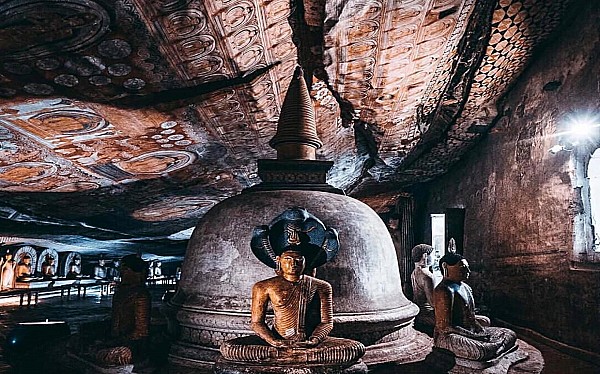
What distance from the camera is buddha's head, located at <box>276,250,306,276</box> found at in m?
4.34

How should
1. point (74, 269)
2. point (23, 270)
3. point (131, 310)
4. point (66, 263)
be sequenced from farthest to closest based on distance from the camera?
point (74, 269) < point (66, 263) < point (23, 270) < point (131, 310)

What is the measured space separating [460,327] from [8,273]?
1295 centimetres

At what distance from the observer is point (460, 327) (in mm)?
5395

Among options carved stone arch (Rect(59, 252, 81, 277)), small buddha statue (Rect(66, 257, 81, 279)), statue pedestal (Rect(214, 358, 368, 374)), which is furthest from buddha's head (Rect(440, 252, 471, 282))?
small buddha statue (Rect(66, 257, 81, 279))

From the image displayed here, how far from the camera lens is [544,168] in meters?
8.16

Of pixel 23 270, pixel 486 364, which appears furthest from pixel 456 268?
pixel 23 270

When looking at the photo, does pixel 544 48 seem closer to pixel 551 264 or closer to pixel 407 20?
pixel 407 20

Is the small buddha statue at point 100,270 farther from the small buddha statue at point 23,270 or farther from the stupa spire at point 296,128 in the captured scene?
the stupa spire at point 296,128

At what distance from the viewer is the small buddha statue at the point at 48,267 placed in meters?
13.9

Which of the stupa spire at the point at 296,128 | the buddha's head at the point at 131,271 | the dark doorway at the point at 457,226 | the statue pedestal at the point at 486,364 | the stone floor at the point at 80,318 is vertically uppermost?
the stupa spire at the point at 296,128

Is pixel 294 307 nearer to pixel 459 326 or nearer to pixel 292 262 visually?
pixel 292 262

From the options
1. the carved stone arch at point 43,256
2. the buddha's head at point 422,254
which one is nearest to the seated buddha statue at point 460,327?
the buddha's head at point 422,254

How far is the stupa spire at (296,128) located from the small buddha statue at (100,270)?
1346 centimetres

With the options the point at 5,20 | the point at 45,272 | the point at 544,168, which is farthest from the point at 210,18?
the point at 45,272
